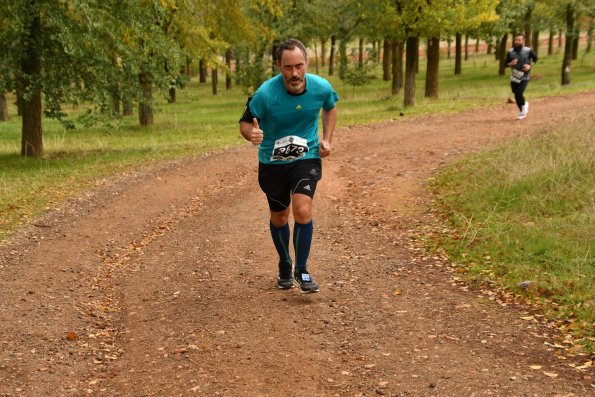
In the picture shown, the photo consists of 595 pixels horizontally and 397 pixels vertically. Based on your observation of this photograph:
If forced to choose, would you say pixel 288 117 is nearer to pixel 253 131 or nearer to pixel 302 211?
pixel 253 131

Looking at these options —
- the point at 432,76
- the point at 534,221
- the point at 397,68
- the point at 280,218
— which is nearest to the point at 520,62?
the point at 534,221

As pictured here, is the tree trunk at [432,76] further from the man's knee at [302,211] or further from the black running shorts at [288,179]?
the man's knee at [302,211]

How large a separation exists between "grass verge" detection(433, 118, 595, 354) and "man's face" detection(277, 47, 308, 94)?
258cm

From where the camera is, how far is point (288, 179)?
20.3ft

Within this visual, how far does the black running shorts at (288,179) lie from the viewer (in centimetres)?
607

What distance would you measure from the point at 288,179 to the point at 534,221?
3.33 m

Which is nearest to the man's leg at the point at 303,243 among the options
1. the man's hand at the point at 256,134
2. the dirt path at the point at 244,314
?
the dirt path at the point at 244,314

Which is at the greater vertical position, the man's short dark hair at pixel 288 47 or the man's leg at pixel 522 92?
the man's short dark hair at pixel 288 47

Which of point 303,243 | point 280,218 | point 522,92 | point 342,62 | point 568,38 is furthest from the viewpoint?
point 342,62

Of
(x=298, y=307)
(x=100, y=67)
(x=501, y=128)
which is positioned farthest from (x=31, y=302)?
(x=501, y=128)

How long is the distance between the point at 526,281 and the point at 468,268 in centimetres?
80

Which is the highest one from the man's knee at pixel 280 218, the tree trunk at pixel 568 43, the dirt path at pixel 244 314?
the tree trunk at pixel 568 43

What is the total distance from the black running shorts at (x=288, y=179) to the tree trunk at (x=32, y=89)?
10375 mm

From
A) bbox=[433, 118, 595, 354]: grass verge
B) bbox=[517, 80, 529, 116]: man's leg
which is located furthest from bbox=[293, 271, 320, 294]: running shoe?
bbox=[517, 80, 529, 116]: man's leg
